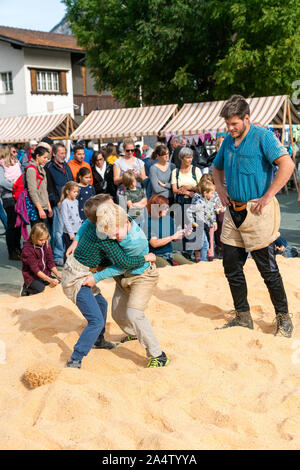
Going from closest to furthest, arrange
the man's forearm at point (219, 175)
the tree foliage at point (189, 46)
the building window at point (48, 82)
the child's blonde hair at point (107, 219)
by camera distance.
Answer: the child's blonde hair at point (107, 219), the man's forearm at point (219, 175), the tree foliage at point (189, 46), the building window at point (48, 82)

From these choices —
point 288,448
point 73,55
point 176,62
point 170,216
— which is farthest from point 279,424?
point 73,55

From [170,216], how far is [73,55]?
85.8 ft

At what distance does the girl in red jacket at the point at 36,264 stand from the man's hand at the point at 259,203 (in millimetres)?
2868

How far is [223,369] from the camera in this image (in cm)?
369

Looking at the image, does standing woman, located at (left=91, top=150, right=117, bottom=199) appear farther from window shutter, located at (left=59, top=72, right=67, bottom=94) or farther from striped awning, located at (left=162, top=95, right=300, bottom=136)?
window shutter, located at (left=59, top=72, right=67, bottom=94)

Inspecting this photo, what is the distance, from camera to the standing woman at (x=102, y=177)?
8.49 m

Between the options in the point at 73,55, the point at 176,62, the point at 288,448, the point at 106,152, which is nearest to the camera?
the point at 288,448

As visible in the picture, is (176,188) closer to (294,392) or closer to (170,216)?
(170,216)

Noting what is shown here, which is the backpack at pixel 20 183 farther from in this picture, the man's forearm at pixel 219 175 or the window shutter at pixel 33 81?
the window shutter at pixel 33 81

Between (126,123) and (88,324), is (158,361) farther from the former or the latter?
(126,123)

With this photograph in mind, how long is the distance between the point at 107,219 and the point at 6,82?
28.8m

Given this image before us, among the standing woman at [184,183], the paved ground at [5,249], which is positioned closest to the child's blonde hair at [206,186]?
the standing woman at [184,183]

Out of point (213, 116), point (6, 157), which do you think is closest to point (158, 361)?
point (6, 157)

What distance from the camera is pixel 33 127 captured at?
21.3 metres
